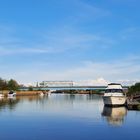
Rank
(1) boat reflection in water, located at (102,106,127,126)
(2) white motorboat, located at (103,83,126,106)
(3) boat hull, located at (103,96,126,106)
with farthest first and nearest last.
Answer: (2) white motorboat, located at (103,83,126,106), (3) boat hull, located at (103,96,126,106), (1) boat reflection in water, located at (102,106,127,126)

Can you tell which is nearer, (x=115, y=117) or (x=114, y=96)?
(x=115, y=117)

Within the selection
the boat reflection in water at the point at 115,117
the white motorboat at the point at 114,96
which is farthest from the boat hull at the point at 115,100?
the boat reflection in water at the point at 115,117

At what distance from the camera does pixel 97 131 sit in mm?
50406

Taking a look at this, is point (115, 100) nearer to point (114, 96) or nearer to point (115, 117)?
point (114, 96)

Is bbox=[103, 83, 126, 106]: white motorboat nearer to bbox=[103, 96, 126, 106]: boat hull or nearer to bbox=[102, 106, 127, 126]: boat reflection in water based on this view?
bbox=[103, 96, 126, 106]: boat hull

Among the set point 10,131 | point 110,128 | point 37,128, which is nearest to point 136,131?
point 110,128

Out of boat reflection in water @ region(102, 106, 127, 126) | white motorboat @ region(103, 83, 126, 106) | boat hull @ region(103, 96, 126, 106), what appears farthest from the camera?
white motorboat @ region(103, 83, 126, 106)

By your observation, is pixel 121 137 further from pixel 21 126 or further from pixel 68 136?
pixel 21 126

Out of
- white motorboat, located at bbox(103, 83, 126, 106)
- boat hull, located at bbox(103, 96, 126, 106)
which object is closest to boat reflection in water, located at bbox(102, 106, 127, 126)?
boat hull, located at bbox(103, 96, 126, 106)

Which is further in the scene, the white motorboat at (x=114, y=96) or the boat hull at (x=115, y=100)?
the white motorboat at (x=114, y=96)

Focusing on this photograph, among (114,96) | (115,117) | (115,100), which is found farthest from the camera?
(115,100)

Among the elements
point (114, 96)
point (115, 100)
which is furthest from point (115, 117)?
point (115, 100)

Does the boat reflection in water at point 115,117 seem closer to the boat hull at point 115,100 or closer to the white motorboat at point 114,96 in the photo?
the boat hull at point 115,100

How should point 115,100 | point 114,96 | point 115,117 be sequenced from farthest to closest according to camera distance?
point 115,100, point 114,96, point 115,117
